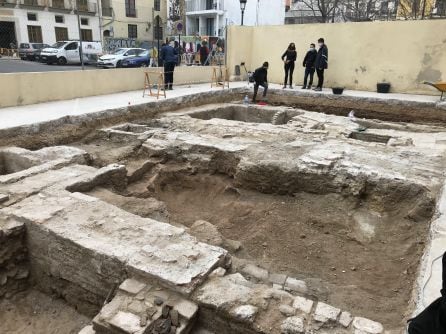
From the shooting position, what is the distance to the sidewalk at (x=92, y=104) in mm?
8305

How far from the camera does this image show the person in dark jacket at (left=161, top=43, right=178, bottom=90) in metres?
12.8

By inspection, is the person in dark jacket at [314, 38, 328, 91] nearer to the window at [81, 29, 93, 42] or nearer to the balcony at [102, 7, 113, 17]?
the window at [81, 29, 93, 42]

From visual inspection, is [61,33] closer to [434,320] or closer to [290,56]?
[290,56]

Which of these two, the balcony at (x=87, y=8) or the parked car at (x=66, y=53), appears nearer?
the parked car at (x=66, y=53)

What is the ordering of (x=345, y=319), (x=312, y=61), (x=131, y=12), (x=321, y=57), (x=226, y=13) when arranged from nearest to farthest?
(x=345, y=319)
(x=321, y=57)
(x=312, y=61)
(x=226, y=13)
(x=131, y=12)

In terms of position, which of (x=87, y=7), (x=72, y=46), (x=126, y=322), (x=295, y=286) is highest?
(x=87, y=7)

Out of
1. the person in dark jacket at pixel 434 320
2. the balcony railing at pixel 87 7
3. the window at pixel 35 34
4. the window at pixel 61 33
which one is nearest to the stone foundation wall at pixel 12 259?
the person in dark jacket at pixel 434 320

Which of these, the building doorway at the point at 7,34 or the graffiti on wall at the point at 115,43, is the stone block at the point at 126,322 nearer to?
the graffiti on wall at the point at 115,43

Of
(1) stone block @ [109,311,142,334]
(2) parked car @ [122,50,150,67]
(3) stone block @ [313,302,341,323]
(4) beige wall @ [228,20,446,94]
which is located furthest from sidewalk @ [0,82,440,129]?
(2) parked car @ [122,50,150,67]

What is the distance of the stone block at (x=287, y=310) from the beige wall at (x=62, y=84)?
885 centimetres

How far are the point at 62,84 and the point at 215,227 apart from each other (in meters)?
7.54

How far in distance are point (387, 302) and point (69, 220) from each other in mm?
3536

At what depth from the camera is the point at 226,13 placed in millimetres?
33000

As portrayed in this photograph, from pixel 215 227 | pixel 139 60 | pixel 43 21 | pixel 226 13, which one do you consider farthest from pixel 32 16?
pixel 215 227
